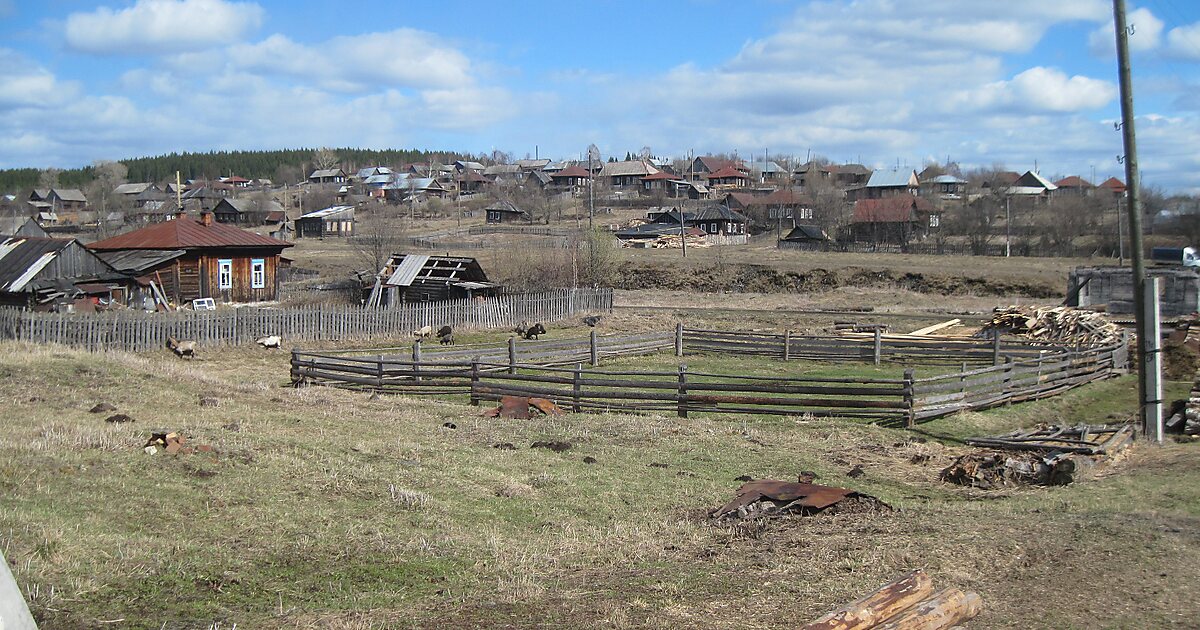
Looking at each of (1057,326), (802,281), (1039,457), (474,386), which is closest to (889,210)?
(802,281)

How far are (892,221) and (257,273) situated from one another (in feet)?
213

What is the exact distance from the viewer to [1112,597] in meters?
8.38

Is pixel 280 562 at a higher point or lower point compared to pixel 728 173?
lower

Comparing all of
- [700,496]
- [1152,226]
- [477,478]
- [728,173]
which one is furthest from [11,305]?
[728,173]

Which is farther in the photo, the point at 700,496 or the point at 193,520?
the point at 700,496

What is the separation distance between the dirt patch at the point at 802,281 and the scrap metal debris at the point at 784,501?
48916 millimetres

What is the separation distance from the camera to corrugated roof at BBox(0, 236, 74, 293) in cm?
3516

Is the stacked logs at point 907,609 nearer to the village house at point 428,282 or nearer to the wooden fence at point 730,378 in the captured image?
the wooden fence at point 730,378

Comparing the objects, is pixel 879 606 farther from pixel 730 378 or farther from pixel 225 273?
pixel 225 273

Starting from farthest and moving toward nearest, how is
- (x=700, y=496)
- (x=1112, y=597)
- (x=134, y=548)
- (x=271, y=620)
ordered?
(x=700, y=496) < (x=134, y=548) < (x=1112, y=597) < (x=271, y=620)

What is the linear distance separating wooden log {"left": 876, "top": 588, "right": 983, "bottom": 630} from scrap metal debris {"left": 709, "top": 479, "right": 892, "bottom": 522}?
368cm

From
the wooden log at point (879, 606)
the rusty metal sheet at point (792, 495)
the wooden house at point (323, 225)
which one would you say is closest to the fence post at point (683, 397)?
the rusty metal sheet at point (792, 495)

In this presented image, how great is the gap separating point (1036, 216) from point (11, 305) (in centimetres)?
9396

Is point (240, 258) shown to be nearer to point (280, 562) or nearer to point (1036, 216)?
point (280, 562)
